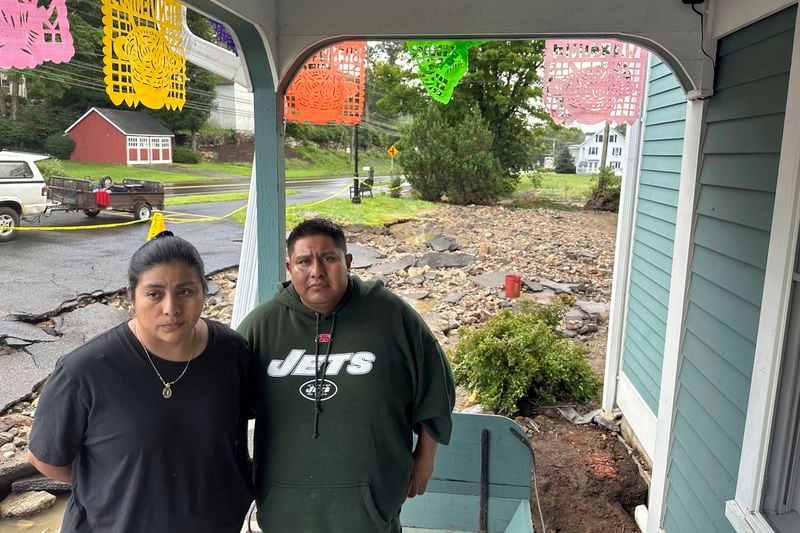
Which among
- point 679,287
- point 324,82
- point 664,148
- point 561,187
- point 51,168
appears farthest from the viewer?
point 561,187

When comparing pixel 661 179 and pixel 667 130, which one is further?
pixel 661 179

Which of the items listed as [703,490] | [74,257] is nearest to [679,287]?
[703,490]

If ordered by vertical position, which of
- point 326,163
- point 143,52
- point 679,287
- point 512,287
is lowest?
point 512,287

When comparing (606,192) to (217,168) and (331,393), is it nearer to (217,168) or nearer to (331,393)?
(217,168)

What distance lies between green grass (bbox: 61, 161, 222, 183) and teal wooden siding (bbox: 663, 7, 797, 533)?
11.5 meters

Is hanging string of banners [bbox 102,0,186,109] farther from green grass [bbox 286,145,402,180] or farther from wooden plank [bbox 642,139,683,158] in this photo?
green grass [bbox 286,145,402,180]

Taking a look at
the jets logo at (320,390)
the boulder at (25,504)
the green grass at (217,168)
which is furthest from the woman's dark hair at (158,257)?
the green grass at (217,168)

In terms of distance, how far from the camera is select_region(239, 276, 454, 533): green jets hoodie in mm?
1418

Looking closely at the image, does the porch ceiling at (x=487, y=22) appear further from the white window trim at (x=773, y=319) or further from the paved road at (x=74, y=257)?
the paved road at (x=74, y=257)

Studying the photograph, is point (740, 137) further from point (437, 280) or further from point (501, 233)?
point (501, 233)

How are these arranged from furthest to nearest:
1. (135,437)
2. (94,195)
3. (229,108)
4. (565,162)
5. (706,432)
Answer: (565,162), (229,108), (94,195), (706,432), (135,437)

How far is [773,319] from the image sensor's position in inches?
62.9

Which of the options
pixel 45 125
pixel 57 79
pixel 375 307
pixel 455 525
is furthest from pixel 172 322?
pixel 57 79

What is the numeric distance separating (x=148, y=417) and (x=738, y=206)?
1.93 m
